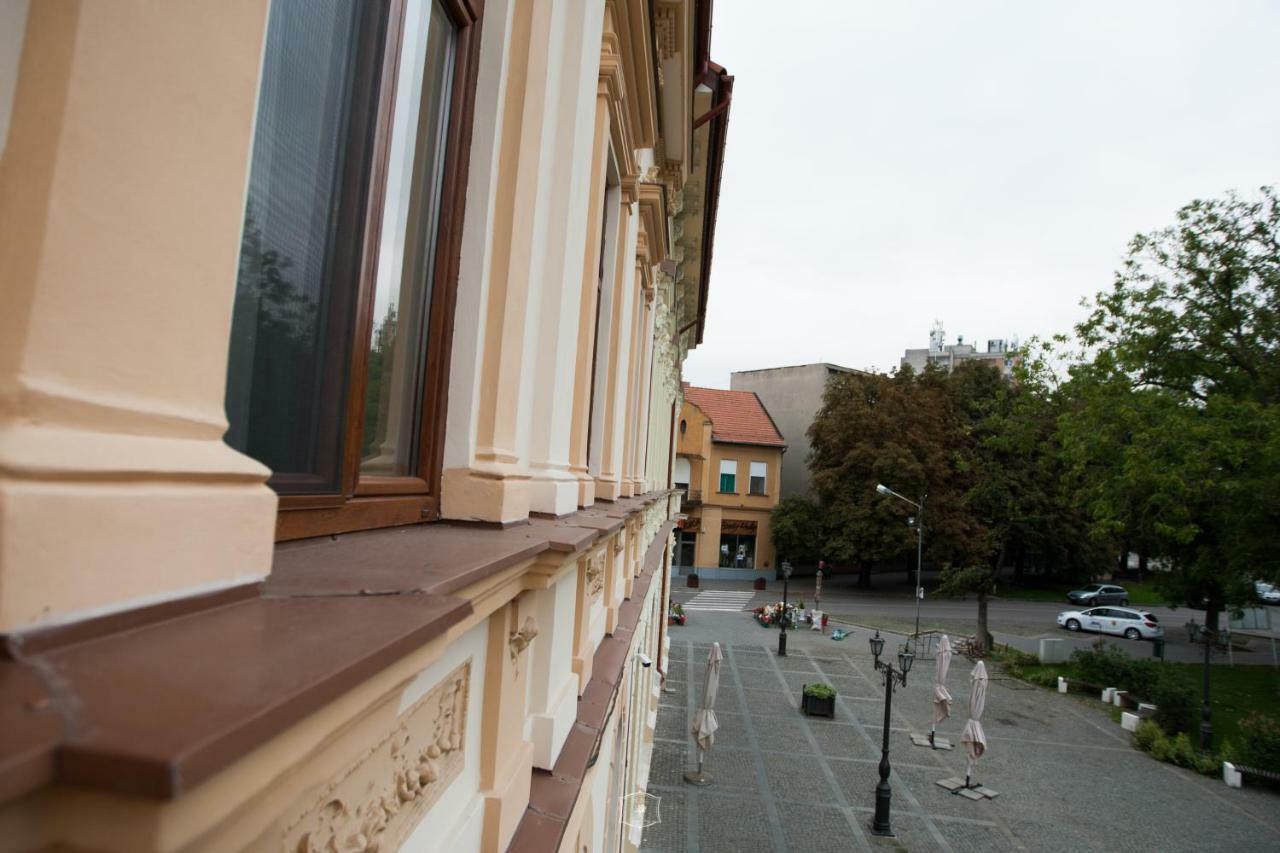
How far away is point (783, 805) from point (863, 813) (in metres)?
1.62

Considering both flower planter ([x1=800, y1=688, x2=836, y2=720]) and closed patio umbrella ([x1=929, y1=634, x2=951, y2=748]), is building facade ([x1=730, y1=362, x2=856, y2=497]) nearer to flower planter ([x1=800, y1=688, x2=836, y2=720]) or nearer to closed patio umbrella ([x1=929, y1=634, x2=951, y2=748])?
flower planter ([x1=800, y1=688, x2=836, y2=720])

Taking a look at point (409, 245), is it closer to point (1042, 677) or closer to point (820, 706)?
point (820, 706)

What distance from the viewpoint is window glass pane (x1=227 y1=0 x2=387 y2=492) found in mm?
1740

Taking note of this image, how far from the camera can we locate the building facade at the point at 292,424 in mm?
794

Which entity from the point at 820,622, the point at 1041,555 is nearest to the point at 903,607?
the point at 820,622

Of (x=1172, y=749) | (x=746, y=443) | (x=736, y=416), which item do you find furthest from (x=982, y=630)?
(x=736, y=416)

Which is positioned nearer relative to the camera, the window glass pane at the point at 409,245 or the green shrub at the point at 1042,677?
the window glass pane at the point at 409,245

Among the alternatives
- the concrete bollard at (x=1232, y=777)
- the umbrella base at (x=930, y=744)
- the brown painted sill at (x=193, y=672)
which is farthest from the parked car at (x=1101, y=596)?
the brown painted sill at (x=193, y=672)

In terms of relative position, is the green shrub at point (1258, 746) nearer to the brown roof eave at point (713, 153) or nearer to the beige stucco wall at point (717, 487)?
the brown roof eave at point (713, 153)

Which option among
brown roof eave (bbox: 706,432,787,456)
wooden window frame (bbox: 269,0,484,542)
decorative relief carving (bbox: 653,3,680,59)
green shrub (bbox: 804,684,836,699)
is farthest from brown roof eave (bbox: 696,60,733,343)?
brown roof eave (bbox: 706,432,787,456)

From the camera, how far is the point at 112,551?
95cm

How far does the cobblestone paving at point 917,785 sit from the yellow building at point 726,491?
20860mm

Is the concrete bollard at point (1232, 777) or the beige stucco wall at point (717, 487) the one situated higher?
the beige stucco wall at point (717, 487)

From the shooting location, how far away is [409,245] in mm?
2676
